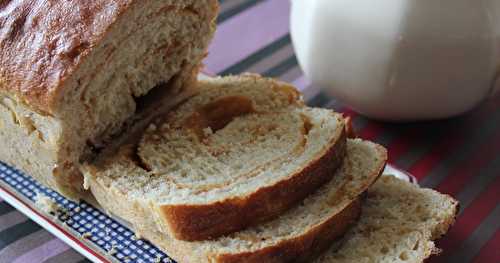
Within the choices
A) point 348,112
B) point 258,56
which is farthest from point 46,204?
point 258,56

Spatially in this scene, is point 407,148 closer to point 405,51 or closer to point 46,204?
point 405,51

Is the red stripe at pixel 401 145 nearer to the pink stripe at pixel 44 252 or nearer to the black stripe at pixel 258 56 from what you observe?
the black stripe at pixel 258 56

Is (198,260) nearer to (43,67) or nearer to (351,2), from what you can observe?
(43,67)

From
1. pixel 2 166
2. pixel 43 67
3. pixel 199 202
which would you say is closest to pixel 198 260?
pixel 199 202

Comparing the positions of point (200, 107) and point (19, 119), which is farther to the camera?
point (200, 107)

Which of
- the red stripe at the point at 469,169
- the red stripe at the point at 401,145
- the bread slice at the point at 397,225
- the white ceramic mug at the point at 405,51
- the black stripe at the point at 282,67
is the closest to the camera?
the bread slice at the point at 397,225

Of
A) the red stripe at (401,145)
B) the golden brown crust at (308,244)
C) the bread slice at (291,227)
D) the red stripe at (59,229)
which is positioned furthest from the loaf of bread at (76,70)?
the red stripe at (401,145)
